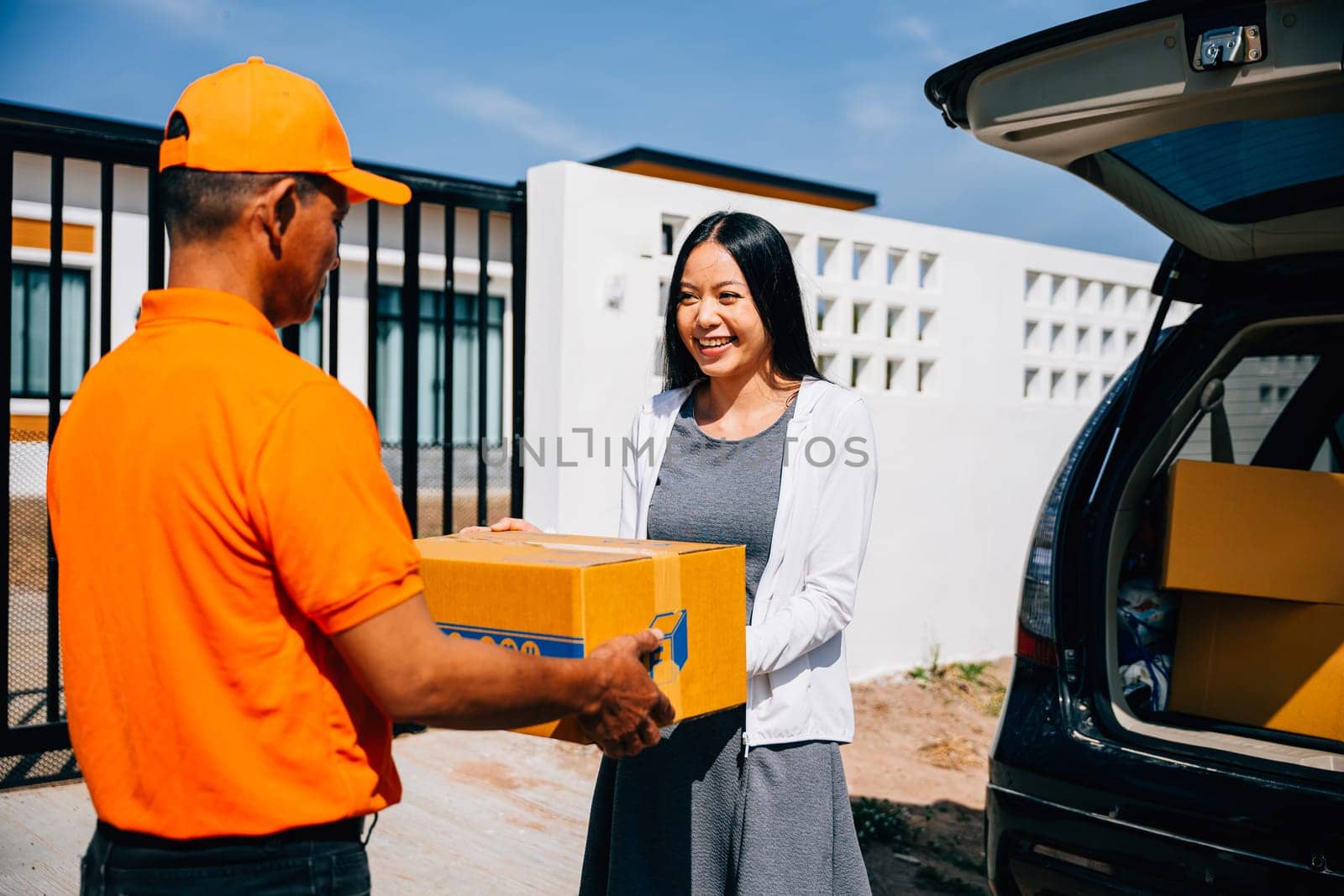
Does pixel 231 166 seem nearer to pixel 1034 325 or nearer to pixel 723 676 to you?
pixel 723 676

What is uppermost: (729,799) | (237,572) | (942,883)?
(237,572)

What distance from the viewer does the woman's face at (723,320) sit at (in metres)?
2.49

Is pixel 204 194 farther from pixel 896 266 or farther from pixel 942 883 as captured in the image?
pixel 896 266

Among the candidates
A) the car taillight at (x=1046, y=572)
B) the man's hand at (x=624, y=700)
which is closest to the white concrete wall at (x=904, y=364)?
the car taillight at (x=1046, y=572)

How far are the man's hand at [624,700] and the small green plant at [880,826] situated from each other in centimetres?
244

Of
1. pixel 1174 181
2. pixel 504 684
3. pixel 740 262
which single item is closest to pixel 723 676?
pixel 504 684

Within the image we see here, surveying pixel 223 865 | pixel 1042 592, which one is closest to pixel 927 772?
pixel 1042 592

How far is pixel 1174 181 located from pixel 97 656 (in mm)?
2508

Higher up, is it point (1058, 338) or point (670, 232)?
point (670, 232)

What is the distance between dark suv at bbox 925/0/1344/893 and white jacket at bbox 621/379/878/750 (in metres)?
0.62

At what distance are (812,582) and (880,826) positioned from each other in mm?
2127

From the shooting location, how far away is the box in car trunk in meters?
2.83

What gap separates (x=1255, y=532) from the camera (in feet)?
9.50

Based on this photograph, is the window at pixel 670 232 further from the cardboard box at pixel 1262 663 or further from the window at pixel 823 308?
the cardboard box at pixel 1262 663
